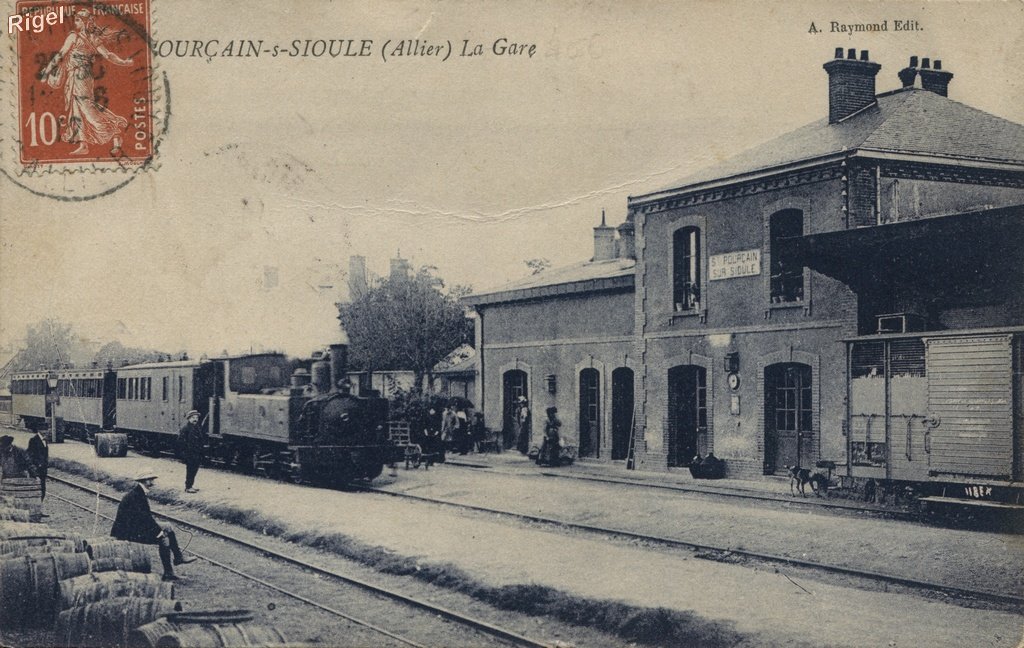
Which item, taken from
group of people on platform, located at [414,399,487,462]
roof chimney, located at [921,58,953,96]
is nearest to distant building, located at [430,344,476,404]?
group of people on platform, located at [414,399,487,462]

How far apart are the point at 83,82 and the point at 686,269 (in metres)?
10.8

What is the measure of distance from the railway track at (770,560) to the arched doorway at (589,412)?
6.45m

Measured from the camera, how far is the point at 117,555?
27.2 ft

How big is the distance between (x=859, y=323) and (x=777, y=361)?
1.70m

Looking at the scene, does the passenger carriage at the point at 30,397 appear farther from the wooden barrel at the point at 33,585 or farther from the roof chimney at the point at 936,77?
the roof chimney at the point at 936,77

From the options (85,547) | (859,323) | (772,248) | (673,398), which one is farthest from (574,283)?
(85,547)

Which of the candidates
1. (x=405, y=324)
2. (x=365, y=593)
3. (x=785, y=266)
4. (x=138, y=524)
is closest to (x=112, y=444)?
(x=405, y=324)

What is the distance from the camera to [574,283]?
18.0 m

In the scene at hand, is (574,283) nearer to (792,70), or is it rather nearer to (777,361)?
(777,361)

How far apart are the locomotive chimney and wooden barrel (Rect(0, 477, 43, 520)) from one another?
4693mm

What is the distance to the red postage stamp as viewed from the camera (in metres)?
8.85

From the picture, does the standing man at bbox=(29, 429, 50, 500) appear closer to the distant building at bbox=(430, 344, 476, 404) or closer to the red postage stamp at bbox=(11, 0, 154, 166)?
the red postage stamp at bbox=(11, 0, 154, 166)

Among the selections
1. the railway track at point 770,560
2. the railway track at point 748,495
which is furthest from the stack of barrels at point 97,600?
the railway track at point 748,495

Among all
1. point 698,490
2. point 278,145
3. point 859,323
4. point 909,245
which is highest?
point 278,145
